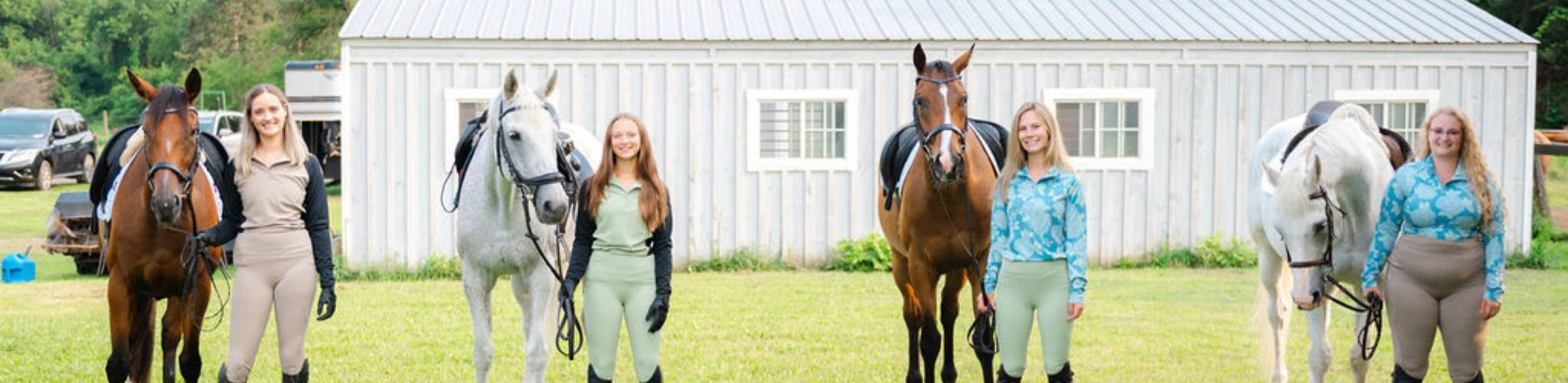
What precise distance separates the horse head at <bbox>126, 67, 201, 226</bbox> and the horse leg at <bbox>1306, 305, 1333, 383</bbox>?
16.0ft

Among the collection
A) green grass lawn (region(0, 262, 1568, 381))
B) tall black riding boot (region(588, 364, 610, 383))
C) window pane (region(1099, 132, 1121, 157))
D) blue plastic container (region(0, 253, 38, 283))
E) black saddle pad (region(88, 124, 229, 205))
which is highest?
window pane (region(1099, 132, 1121, 157))

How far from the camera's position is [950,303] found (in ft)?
22.9

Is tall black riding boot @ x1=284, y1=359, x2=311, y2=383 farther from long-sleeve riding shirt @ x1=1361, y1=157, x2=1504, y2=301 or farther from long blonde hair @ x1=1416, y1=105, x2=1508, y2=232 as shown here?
long blonde hair @ x1=1416, y1=105, x2=1508, y2=232

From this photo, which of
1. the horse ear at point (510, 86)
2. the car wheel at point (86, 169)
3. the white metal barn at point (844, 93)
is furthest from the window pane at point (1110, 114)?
the car wheel at point (86, 169)

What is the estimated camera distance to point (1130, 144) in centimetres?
1412

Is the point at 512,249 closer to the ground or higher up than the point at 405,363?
higher up

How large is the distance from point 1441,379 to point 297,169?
5729 mm

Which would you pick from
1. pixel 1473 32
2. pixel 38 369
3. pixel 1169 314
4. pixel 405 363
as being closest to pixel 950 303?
pixel 405 363

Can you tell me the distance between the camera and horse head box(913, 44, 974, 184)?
6031mm

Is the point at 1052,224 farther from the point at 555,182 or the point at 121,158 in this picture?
the point at 121,158

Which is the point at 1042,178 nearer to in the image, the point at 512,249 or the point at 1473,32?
the point at 512,249

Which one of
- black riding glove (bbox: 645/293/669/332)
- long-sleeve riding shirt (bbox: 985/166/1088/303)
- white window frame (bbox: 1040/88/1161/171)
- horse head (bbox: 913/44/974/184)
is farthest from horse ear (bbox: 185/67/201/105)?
white window frame (bbox: 1040/88/1161/171)

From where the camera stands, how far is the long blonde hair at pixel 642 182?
540 cm

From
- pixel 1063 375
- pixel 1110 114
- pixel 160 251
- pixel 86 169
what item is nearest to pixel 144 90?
pixel 160 251
